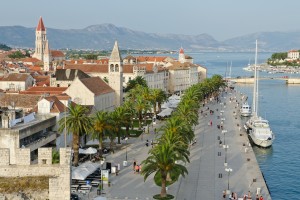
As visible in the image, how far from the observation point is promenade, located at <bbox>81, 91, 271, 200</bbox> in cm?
4219

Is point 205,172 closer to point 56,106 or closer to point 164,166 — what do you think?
point 164,166

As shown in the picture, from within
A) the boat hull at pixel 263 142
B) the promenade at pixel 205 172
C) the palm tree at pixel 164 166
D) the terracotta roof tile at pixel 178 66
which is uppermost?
the terracotta roof tile at pixel 178 66

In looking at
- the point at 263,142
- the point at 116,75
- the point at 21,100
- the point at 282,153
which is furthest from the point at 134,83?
the point at 21,100

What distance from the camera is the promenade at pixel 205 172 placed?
1661 inches

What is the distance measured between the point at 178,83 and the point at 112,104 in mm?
69192

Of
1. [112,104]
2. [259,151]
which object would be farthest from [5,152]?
[112,104]

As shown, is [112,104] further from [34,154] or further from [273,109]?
[273,109]

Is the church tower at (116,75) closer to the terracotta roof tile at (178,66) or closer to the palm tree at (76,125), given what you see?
the palm tree at (76,125)

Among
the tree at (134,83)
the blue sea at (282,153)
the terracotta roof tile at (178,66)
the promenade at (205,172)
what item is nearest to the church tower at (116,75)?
the tree at (134,83)

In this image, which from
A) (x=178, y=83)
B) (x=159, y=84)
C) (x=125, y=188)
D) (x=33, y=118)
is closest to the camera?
(x=125, y=188)

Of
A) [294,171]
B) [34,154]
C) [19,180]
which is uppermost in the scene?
[19,180]

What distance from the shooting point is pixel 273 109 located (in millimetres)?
123250

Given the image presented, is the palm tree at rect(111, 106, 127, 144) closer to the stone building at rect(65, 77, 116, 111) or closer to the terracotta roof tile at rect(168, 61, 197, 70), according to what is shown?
the stone building at rect(65, 77, 116, 111)

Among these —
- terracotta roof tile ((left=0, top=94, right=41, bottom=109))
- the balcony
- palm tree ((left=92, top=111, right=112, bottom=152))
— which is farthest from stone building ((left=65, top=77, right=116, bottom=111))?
the balcony
